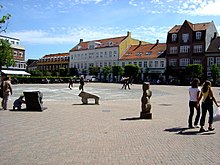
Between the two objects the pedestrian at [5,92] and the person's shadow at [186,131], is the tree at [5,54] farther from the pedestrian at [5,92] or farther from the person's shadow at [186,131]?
the person's shadow at [186,131]

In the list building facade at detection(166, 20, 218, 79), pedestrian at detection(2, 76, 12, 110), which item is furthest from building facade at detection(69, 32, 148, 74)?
pedestrian at detection(2, 76, 12, 110)

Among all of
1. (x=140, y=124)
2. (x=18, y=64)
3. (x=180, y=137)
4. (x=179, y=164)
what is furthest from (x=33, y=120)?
(x=18, y=64)

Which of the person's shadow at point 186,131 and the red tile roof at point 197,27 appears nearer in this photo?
the person's shadow at point 186,131

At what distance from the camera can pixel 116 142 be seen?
7.61 m

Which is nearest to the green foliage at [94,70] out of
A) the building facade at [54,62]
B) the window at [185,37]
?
the building facade at [54,62]

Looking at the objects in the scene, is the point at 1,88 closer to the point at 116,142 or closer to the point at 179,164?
the point at 116,142

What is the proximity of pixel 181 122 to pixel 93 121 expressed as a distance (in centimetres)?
350

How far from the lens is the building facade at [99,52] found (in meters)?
Answer: 86.5

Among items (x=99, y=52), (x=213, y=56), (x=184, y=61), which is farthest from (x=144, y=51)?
(x=213, y=56)

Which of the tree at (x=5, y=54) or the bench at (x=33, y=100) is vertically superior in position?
the tree at (x=5, y=54)

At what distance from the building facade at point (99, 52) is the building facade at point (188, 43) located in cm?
1752

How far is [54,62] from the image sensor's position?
109500 mm

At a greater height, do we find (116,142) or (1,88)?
(1,88)

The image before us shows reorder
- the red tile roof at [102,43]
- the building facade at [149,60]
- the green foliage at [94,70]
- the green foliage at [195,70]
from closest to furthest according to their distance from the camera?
the green foliage at [195,70] → the building facade at [149,60] → the red tile roof at [102,43] → the green foliage at [94,70]
